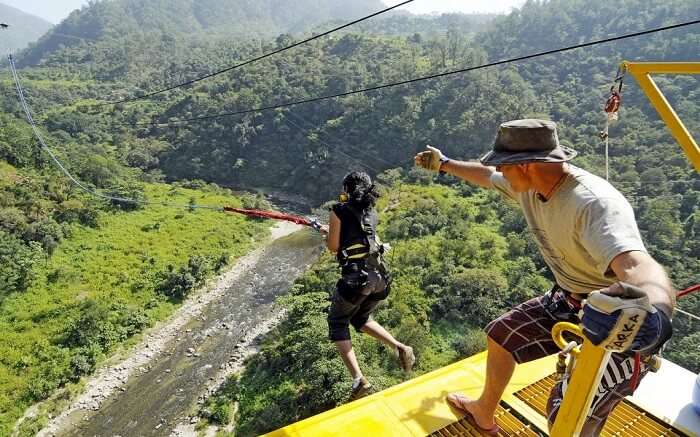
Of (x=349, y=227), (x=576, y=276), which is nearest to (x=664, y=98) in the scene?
(x=576, y=276)

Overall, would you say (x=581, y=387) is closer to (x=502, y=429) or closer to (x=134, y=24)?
(x=502, y=429)

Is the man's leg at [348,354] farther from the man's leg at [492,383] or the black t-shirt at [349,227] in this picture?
the man's leg at [492,383]

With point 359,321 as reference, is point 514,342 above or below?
above

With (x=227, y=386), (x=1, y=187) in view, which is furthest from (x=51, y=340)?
(x=1, y=187)

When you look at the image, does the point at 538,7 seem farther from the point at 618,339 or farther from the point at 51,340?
the point at 618,339

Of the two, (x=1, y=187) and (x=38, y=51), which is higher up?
(x=38, y=51)

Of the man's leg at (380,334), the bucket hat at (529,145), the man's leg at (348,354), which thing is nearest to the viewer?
the bucket hat at (529,145)

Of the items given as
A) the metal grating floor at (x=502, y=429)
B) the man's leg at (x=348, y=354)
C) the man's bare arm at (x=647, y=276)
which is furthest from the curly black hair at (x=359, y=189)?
the man's bare arm at (x=647, y=276)
